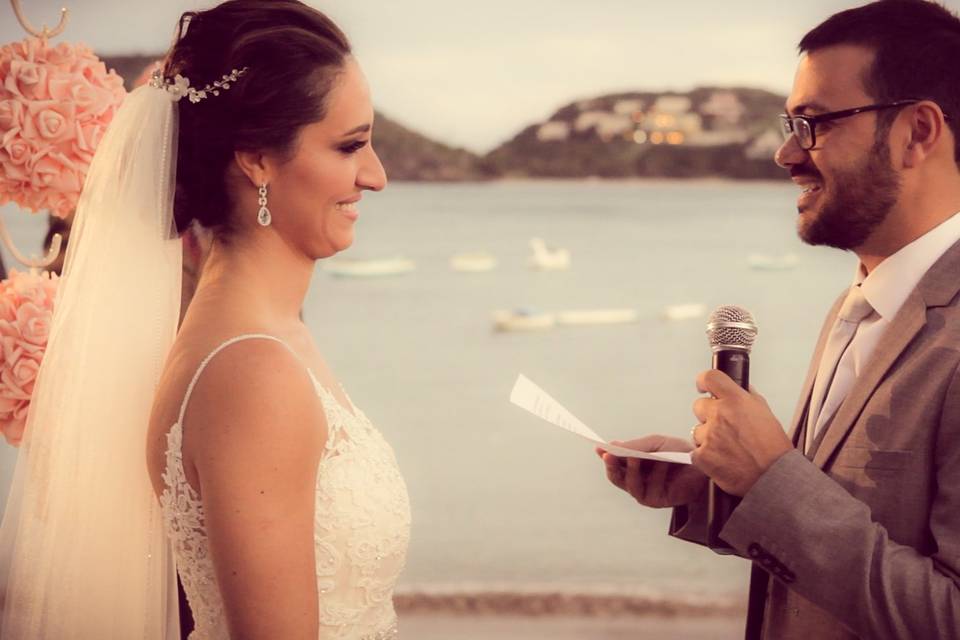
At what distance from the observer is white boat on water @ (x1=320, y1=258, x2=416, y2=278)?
32781 millimetres

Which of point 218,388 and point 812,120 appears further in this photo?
point 812,120

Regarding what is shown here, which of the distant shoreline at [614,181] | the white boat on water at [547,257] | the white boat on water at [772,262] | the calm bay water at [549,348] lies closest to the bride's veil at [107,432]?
the calm bay water at [549,348]

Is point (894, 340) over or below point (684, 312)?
over

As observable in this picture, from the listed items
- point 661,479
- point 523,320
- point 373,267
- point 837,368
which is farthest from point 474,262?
point 837,368

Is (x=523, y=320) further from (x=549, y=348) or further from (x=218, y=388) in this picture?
(x=218, y=388)

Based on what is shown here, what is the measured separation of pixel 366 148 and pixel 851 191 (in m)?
0.79

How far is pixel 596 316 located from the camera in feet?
97.3

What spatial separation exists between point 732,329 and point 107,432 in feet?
3.31

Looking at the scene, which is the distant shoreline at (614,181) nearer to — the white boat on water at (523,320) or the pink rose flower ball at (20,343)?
the white boat on water at (523,320)

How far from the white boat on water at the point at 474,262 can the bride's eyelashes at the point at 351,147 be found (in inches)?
1189

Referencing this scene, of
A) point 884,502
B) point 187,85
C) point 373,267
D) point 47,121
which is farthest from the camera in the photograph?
point 373,267

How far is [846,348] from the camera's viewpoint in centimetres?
189

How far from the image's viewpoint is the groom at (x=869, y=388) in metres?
1.60

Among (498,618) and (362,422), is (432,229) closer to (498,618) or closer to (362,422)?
(498,618)
